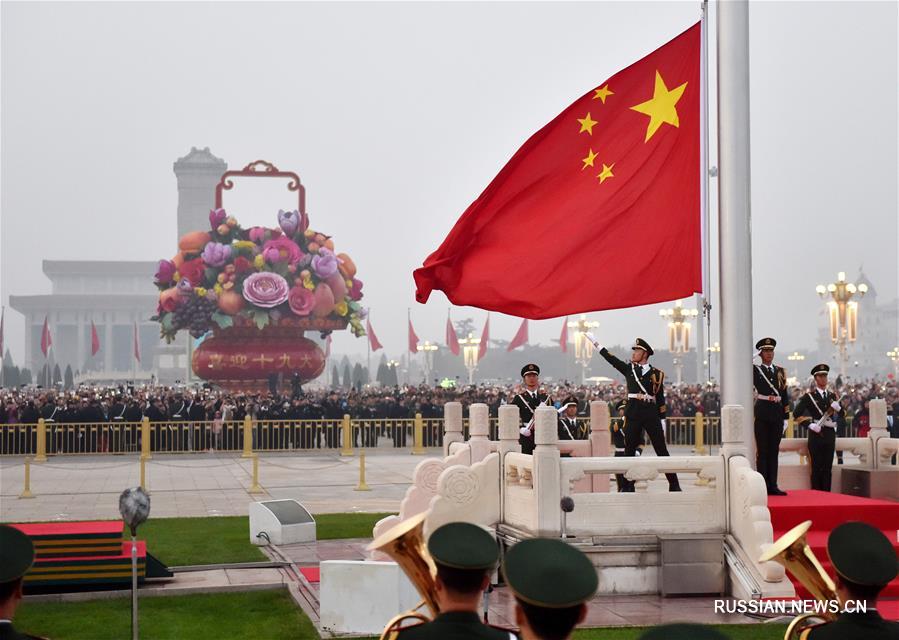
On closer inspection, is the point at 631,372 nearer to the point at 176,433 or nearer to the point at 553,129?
the point at 553,129

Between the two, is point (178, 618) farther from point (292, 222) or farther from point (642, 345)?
point (292, 222)

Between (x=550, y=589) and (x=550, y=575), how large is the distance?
44mm

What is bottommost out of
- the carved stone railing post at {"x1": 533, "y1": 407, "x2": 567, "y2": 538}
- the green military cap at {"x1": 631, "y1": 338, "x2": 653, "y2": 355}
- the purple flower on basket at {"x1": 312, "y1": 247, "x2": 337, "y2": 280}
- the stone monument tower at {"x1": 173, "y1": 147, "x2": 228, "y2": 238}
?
the carved stone railing post at {"x1": 533, "y1": 407, "x2": 567, "y2": 538}

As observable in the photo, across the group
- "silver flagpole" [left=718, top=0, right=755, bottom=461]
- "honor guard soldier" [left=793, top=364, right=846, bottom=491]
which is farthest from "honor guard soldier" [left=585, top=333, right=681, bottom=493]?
"honor guard soldier" [left=793, top=364, right=846, bottom=491]

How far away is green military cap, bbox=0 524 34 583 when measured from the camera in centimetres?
375

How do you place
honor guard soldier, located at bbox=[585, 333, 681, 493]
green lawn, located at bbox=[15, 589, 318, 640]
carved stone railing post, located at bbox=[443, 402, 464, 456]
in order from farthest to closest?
carved stone railing post, located at bbox=[443, 402, 464, 456] → honor guard soldier, located at bbox=[585, 333, 681, 493] → green lawn, located at bbox=[15, 589, 318, 640]

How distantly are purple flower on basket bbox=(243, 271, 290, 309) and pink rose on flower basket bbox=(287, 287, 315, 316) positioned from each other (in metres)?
0.31

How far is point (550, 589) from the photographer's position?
3.08 meters

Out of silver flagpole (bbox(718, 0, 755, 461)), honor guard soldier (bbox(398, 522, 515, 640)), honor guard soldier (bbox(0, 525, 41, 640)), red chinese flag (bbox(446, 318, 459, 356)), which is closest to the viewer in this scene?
honor guard soldier (bbox(398, 522, 515, 640))

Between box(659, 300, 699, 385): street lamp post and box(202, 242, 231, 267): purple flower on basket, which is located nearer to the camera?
box(202, 242, 231, 267): purple flower on basket

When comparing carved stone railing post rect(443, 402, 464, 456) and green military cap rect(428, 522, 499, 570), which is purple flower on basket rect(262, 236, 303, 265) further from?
green military cap rect(428, 522, 499, 570)

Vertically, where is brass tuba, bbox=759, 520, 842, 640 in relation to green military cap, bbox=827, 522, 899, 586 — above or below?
below

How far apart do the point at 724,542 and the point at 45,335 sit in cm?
4319

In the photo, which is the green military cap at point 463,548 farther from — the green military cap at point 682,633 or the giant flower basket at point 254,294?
the giant flower basket at point 254,294
